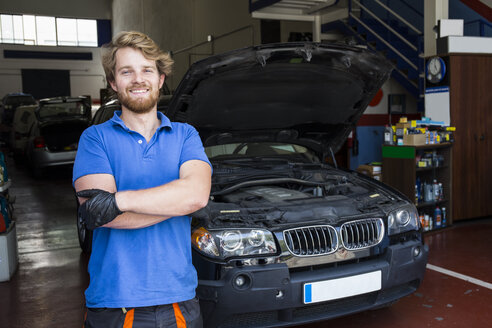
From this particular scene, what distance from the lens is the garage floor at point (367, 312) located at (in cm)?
311

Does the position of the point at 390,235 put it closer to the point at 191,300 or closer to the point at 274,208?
the point at 274,208

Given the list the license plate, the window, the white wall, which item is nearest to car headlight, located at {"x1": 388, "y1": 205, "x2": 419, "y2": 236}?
the license plate

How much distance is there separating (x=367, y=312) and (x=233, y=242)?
1.31 metres

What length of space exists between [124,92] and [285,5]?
6.72 metres

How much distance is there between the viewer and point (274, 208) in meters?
2.68

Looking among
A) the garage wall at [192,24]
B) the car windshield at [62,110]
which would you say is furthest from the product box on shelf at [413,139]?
the car windshield at [62,110]

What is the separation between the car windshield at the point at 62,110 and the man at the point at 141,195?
9.06m

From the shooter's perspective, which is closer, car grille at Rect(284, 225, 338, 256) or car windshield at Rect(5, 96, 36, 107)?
car grille at Rect(284, 225, 338, 256)

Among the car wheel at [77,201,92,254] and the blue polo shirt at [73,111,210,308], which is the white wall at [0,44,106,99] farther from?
the blue polo shirt at [73,111,210,308]

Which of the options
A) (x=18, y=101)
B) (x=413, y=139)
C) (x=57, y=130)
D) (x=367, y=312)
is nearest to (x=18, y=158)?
(x=57, y=130)

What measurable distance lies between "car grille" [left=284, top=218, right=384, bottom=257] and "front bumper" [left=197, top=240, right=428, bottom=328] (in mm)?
98

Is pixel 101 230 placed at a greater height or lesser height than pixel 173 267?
greater

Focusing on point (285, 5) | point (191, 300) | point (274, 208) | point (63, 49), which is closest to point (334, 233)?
point (274, 208)

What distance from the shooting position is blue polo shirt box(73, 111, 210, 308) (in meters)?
1.50
